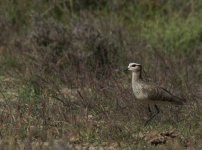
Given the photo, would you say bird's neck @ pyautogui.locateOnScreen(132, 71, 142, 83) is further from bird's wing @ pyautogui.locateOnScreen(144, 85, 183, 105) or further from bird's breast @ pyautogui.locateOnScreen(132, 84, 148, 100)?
bird's wing @ pyautogui.locateOnScreen(144, 85, 183, 105)

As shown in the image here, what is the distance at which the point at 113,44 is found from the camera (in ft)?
43.0

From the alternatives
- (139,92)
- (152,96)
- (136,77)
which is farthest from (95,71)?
(152,96)

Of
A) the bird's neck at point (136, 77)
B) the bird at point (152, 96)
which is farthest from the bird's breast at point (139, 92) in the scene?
the bird's neck at point (136, 77)

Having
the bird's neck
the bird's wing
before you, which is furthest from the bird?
the bird's neck

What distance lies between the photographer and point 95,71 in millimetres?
11703

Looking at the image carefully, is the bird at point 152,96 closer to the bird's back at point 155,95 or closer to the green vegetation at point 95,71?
the bird's back at point 155,95

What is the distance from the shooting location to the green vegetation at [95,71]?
333 inches

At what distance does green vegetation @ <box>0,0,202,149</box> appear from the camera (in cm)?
846

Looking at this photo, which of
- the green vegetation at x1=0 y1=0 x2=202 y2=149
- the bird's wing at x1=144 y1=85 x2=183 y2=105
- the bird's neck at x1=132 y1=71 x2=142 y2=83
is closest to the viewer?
the green vegetation at x1=0 y1=0 x2=202 y2=149

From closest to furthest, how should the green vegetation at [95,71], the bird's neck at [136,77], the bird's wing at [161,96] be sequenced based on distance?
1. the green vegetation at [95,71]
2. the bird's wing at [161,96]
3. the bird's neck at [136,77]

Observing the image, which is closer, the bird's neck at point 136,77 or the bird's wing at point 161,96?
the bird's wing at point 161,96

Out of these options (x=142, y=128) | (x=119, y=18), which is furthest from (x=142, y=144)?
(x=119, y=18)

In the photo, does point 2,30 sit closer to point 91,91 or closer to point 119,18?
point 119,18

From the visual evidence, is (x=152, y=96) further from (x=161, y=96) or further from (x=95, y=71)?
(x=95, y=71)
